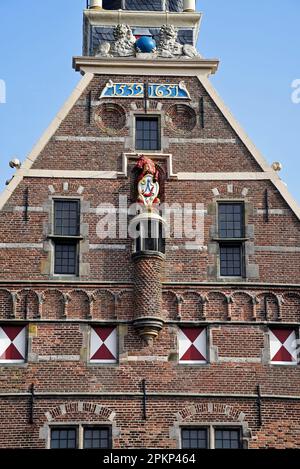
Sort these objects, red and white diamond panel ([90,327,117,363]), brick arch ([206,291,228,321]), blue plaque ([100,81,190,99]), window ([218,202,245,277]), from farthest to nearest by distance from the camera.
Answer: blue plaque ([100,81,190,99]), window ([218,202,245,277]), brick arch ([206,291,228,321]), red and white diamond panel ([90,327,117,363])

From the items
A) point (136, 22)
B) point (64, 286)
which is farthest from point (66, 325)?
point (136, 22)

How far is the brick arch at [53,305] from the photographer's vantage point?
30281 mm

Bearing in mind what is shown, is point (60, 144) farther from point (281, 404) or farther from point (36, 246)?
point (281, 404)

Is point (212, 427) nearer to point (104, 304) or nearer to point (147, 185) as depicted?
point (104, 304)

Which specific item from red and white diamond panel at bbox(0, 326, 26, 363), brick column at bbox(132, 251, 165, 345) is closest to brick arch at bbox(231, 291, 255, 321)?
brick column at bbox(132, 251, 165, 345)

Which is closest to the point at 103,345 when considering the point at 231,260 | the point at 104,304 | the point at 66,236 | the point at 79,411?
the point at 104,304

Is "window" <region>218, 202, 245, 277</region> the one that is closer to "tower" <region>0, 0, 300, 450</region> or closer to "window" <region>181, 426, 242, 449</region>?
"tower" <region>0, 0, 300, 450</region>

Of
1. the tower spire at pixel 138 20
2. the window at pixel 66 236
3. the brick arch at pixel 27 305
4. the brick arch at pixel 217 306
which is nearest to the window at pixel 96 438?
the brick arch at pixel 27 305

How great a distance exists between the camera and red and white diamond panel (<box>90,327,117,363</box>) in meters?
30.1

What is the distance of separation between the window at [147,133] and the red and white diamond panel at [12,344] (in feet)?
16.8

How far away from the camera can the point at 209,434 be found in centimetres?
2941

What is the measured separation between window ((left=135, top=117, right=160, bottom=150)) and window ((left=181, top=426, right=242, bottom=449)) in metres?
6.61
